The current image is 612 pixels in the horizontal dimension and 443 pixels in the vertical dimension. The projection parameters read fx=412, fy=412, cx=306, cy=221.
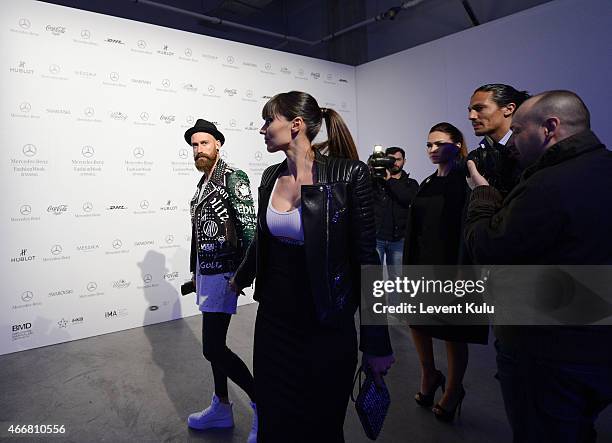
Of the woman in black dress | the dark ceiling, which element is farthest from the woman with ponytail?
the dark ceiling

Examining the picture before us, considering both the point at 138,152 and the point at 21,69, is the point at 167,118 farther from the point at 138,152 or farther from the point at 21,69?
the point at 21,69

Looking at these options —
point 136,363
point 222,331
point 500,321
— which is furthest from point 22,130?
point 500,321

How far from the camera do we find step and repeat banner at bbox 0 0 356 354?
11.8 feet

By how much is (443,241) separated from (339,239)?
3.60 feet

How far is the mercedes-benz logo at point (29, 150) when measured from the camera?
3.60 metres

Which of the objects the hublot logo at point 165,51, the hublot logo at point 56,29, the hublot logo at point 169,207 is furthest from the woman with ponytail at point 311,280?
the hublot logo at point 165,51

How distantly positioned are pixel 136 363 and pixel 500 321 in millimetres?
2856

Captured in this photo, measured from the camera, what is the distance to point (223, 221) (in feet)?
6.84

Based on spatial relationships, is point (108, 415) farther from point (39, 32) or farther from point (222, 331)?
point (39, 32)

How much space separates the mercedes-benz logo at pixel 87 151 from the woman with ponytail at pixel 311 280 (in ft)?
10.1

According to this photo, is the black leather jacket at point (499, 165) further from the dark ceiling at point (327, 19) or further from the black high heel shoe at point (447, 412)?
the dark ceiling at point (327, 19)

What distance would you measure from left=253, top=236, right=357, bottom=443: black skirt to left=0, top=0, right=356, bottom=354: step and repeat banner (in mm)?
3098

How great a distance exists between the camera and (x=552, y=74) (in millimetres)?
4152

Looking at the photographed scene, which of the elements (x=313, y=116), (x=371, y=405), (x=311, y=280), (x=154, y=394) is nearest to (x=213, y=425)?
(x=154, y=394)
